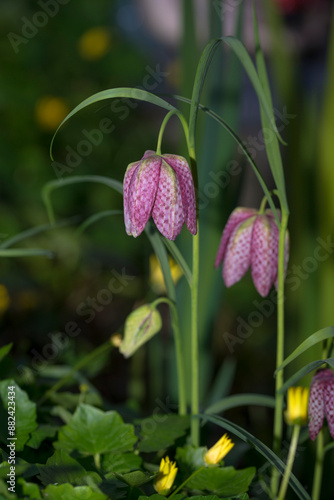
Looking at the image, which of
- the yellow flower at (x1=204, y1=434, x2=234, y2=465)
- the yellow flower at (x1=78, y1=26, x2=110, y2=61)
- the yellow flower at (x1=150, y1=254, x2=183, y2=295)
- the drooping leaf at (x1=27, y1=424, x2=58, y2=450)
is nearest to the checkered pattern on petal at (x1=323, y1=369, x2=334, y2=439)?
the yellow flower at (x1=204, y1=434, x2=234, y2=465)

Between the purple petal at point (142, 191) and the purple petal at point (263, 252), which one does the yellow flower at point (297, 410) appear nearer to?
the purple petal at point (263, 252)

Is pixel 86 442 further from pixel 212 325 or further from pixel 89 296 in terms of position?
pixel 89 296

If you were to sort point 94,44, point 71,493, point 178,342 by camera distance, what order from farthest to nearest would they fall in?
point 94,44 → point 178,342 → point 71,493

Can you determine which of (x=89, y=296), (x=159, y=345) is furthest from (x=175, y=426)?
(x=89, y=296)

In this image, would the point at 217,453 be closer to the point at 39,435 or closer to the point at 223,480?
the point at 223,480

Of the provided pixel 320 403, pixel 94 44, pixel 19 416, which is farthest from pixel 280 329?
pixel 94 44
